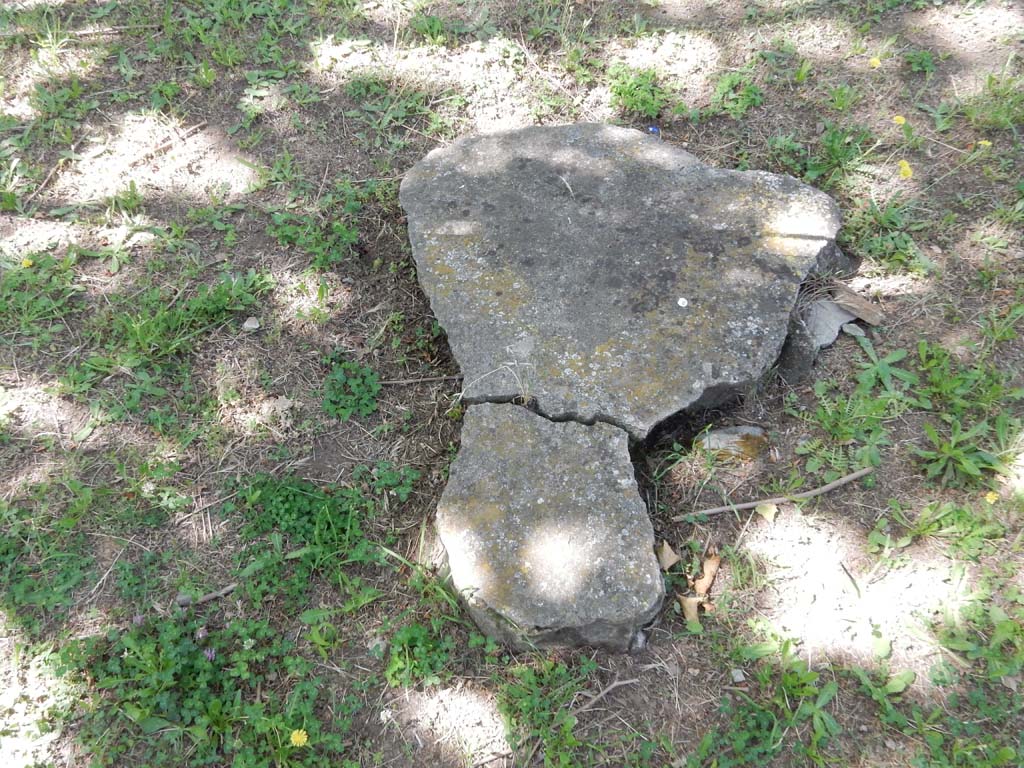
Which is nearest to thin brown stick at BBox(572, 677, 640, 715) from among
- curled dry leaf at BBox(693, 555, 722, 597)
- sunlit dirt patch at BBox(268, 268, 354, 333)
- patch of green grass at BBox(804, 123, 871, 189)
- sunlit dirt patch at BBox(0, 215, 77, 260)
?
curled dry leaf at BBox(693, 555, 722, 597)

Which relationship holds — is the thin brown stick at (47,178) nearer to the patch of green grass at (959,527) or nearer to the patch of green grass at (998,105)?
the patch of green grass at (959,527)

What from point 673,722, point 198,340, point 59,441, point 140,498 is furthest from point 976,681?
point 59,441

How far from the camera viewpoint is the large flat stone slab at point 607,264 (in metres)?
2.53

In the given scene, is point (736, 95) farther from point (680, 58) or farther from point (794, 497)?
point (794, 497)

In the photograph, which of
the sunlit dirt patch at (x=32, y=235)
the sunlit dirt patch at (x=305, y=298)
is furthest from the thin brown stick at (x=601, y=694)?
the sunlit dirt patch at (x=32, y=235)

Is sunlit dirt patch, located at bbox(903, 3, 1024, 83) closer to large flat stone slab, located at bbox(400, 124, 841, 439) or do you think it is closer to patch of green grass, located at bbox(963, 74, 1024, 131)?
patch of green grass, located at bbox(963, 74, 1024, 131)

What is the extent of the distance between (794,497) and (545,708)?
1.05 m

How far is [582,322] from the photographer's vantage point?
8.68 feet

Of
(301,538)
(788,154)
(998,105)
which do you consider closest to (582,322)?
(301,538)

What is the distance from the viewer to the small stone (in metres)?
2.54

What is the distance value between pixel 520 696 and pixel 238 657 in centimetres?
84

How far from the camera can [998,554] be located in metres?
2.26

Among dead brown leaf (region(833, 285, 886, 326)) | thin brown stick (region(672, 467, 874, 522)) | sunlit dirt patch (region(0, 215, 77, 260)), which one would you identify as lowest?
thin brown stick (region(672, 467, 874, 522))

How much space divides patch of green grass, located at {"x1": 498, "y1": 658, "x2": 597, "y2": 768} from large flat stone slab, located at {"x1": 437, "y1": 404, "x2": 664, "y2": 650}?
0.28ft
